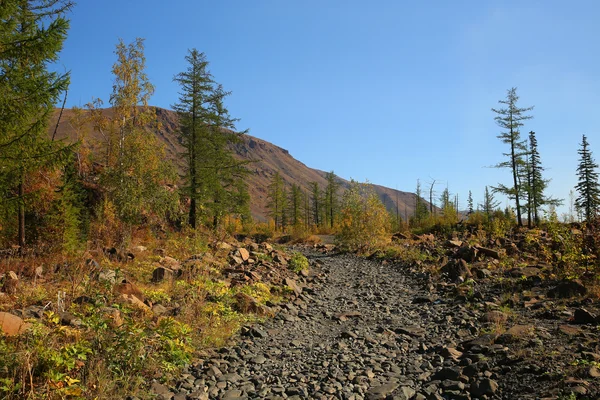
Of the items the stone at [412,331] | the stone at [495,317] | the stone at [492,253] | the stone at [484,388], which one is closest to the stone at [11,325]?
the stone at [484,388]

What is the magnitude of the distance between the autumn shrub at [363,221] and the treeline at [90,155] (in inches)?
359

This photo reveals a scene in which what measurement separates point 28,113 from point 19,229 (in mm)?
4417

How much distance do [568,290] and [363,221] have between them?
14.2 m

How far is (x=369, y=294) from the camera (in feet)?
35.9

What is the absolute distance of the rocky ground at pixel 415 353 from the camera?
443 centimetres

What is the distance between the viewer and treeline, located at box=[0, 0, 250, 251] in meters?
8.85

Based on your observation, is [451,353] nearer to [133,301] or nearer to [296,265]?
[133,301]

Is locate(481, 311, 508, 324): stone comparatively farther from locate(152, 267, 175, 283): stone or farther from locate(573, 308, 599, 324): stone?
locate(152, 267, 175, 283): stone

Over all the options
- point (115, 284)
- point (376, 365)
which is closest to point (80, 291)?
point (115, 284)

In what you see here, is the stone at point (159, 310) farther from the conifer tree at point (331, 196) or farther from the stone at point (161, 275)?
the conifer tree at point (331, 196)

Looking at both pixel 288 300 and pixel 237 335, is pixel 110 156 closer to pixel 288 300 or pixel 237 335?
pixel 288 300

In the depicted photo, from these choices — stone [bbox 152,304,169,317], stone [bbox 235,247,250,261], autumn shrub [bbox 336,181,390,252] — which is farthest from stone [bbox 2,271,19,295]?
autumn shrub [bbox 336,181,390,252]

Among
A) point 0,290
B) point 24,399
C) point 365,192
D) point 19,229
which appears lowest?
point 24,399

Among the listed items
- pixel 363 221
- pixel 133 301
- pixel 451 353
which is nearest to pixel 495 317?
pixel 451 353
